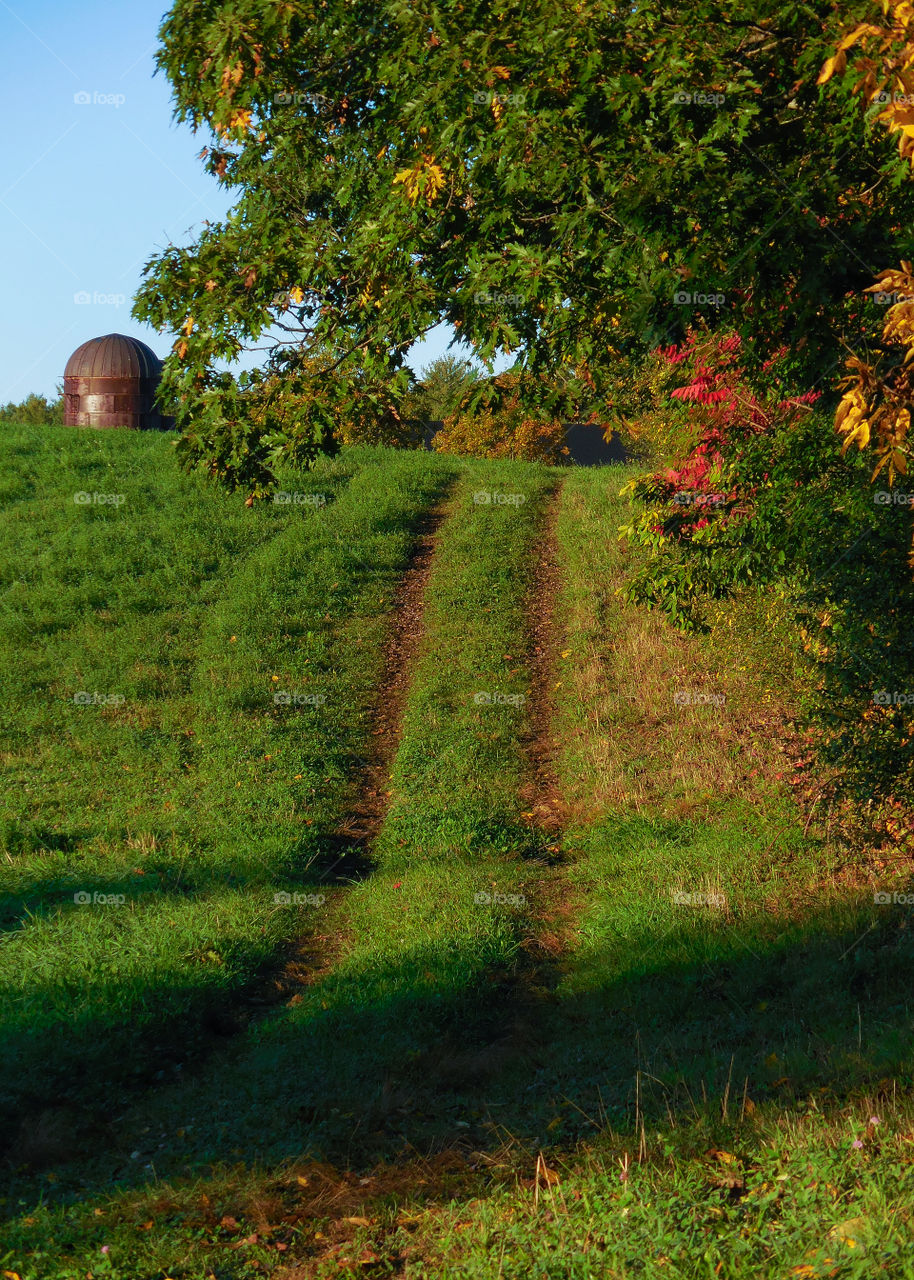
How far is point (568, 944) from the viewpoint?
29.6 ft

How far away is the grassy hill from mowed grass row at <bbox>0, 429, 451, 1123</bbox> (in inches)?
2.2

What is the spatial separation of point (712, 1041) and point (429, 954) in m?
2.65

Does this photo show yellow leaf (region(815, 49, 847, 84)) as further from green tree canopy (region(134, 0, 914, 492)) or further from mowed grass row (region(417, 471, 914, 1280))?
mowed grass row (region(417, 471, 914, 1280))

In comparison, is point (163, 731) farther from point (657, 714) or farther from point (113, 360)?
point (113, 360)

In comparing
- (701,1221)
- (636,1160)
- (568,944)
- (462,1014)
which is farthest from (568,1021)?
(701,1221)

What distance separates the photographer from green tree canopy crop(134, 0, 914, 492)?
593cm

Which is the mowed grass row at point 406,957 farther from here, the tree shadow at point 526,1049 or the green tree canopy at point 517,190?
the green tree canopy at point 517,190

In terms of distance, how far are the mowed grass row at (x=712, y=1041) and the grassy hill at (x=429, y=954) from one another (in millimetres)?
27

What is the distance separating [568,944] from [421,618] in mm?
12158

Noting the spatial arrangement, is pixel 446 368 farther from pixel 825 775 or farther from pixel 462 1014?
pixel 462 1014

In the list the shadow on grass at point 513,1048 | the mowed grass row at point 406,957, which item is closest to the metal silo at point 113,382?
the mowed grass row at point 406,957

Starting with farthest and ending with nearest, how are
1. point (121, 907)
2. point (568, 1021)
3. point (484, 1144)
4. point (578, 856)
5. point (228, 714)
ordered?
1. point (228, 714)
2. point (578, 856)
3. point (121, 907)
4. point (568, 1021)
5. point (484, 1144)

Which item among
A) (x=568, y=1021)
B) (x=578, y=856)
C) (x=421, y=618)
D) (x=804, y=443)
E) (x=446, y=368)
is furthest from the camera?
(x=446, y=368)

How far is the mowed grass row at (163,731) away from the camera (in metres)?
7.88
